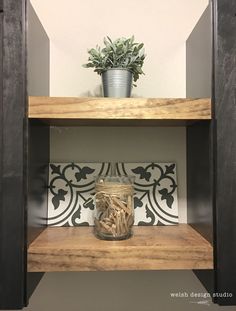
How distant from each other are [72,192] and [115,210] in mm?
234

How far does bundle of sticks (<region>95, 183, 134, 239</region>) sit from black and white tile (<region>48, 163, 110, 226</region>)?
157 mm

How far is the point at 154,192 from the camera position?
38.4 inches

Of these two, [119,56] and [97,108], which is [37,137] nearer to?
[97,108]

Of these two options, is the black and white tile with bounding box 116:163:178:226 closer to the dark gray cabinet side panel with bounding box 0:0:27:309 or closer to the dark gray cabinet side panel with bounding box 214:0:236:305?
the dark gray cabinet side panel with bounding box 214:0:236:305

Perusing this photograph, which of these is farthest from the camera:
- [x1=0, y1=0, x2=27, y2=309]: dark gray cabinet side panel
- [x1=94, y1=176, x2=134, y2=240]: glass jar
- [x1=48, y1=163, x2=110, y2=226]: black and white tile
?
[x1=48, y1=163, x2=110, y2=226]: black and white tile

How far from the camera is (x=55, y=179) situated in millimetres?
960

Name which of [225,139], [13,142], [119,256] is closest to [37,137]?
[13,142]

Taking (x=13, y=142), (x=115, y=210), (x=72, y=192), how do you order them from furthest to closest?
(x=72, y=192) < (x=115, y=210) < (x=13, y=142)

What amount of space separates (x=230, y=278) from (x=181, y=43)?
2.59 feet

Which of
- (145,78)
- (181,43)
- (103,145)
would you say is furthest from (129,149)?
(181,43)

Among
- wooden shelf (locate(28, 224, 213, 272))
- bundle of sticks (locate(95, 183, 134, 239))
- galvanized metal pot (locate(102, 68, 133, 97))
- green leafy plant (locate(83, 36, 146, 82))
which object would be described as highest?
green leafy plant (locate(83, 36, 146, 82))

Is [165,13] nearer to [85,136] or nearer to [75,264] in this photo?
[85,136]

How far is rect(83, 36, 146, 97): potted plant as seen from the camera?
79 centimetres

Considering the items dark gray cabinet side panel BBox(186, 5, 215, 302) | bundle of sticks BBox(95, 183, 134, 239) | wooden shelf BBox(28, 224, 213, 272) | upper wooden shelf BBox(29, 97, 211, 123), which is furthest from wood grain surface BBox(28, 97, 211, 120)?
wooden shelf BBox(28, 224, 213, 272)
